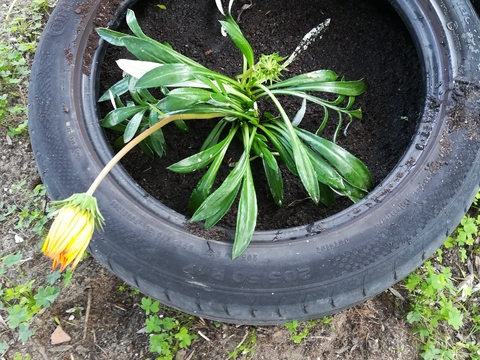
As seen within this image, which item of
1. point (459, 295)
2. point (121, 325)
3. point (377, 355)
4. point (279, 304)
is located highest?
point (279, 304)

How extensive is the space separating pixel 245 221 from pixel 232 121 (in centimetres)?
39

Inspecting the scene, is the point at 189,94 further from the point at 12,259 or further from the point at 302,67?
the point at 12,259

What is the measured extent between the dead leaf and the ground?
0.04 ft

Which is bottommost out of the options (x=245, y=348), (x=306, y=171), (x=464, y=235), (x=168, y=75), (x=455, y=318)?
→ (x=245, y=348)

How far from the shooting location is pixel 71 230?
0.97 m

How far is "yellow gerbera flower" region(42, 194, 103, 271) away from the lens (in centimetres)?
97

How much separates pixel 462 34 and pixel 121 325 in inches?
54.1

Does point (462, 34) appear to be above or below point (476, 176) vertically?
above

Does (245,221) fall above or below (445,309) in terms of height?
above

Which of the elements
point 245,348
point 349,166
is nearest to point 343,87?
point 349,166

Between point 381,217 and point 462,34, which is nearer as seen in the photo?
point 381,217

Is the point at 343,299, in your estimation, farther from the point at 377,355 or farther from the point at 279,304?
the point at 377,355

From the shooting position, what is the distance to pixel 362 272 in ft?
3.88

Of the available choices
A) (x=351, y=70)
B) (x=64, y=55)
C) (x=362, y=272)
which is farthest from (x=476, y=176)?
(x=64, y=55)
